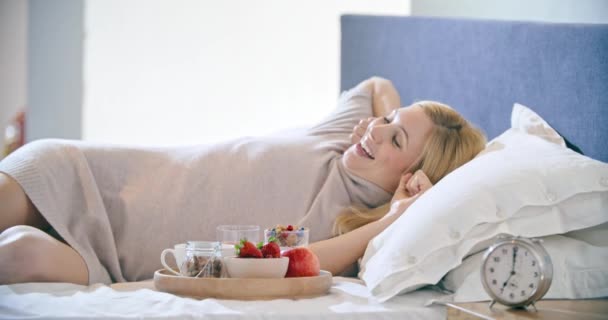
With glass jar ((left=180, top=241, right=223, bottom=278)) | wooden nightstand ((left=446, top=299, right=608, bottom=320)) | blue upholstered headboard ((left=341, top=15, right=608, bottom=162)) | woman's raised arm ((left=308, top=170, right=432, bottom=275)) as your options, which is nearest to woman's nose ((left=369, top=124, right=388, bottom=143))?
woman's raised arm ((left=308, top=170, right=432, bottom=275))

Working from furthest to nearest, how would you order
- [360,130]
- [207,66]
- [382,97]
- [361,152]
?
[207,66], [382,97], [360,130], [361,152]

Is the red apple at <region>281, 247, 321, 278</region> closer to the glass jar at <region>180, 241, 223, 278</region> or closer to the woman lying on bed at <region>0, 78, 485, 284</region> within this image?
the glass jar at <region>180, 241, 223, 278</region>

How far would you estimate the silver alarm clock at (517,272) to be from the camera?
1.40 m

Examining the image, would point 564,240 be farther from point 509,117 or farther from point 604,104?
point 509,117

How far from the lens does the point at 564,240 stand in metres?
1.63

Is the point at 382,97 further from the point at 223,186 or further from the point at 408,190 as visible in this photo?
the point at 223,186

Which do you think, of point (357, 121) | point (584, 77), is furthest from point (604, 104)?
point (357, 121)

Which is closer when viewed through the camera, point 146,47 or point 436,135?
point 436,135

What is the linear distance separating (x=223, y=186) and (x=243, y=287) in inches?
26.7

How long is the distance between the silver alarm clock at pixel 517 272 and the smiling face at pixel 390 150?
35.9 inches

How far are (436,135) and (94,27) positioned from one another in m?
2.99

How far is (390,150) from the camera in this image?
2.34m

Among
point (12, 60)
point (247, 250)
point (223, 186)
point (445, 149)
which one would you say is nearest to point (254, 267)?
point (247, 250)

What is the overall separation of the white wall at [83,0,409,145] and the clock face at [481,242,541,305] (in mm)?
3475
